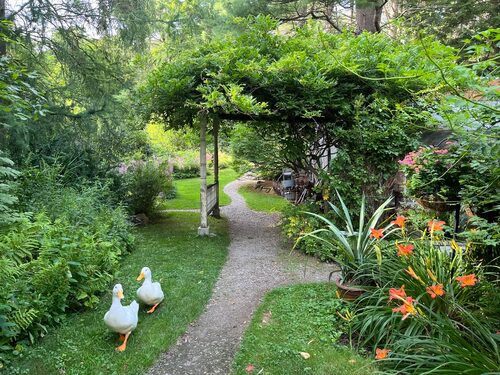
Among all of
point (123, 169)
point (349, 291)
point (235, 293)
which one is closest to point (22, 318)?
point (235, 293)

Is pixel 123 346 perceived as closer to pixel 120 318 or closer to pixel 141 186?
pixel 120 318

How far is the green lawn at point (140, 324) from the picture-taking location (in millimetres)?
2668

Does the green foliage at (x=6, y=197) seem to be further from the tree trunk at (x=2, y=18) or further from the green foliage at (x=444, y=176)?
the tree trunk at (x=2, y=18)

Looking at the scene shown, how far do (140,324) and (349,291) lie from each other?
2021mm

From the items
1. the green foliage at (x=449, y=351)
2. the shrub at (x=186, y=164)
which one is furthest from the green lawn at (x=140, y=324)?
the shrub at (x=186, y=164)

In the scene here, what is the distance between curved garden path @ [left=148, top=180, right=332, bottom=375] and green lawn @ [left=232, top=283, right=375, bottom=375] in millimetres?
145

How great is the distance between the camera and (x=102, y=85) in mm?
6531

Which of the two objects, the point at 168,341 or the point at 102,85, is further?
the point at 102,85

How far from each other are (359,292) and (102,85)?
Answer: 5.78m

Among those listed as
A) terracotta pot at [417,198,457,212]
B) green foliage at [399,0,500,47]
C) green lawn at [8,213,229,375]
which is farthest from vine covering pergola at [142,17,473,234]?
green foliage at [399,0,500,47]

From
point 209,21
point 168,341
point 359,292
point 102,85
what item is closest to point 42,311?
point 168,341

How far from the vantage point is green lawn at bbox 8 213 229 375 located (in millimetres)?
2668

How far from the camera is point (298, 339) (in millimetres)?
2980

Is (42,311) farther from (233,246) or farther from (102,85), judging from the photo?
(102,85)
